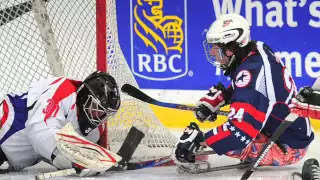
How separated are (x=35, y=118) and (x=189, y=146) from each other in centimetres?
72

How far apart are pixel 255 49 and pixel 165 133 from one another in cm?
106

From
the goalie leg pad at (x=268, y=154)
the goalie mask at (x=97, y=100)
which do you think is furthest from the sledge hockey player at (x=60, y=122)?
the goalie leg pad at (x=268, y=154)

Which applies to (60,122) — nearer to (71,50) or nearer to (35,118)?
(35,118)

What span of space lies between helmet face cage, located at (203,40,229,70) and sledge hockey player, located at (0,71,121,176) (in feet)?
1.61

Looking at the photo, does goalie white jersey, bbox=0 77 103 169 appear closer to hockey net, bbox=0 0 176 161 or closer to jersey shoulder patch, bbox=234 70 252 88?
hockey net, bbox=0 0 176 161

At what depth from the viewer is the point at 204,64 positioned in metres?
5.22

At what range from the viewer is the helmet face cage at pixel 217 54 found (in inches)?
138

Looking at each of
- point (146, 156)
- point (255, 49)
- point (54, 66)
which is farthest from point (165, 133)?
point (255, 49)

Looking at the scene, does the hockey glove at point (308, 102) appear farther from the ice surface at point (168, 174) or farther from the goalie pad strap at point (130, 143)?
the goalie pad strap at point (130, 143)

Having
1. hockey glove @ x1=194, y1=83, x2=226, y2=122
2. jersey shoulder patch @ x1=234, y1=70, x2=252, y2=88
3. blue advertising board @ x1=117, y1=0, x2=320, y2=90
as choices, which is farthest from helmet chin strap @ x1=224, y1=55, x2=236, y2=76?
blue advertising board @ x1=117, y1=0, x2=320, y2=90

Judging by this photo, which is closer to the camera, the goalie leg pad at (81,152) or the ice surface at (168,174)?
the goalie leg pad at (81,152)

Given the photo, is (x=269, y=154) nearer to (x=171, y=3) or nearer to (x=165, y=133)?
(x=165, y=133)

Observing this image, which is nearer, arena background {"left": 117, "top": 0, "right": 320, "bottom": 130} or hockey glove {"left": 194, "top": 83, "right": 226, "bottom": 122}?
hockey glove {"left": 194, "top": 83, "right": 226, "bottom": 122}

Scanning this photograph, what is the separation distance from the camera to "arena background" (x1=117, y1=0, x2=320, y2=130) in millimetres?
5141
